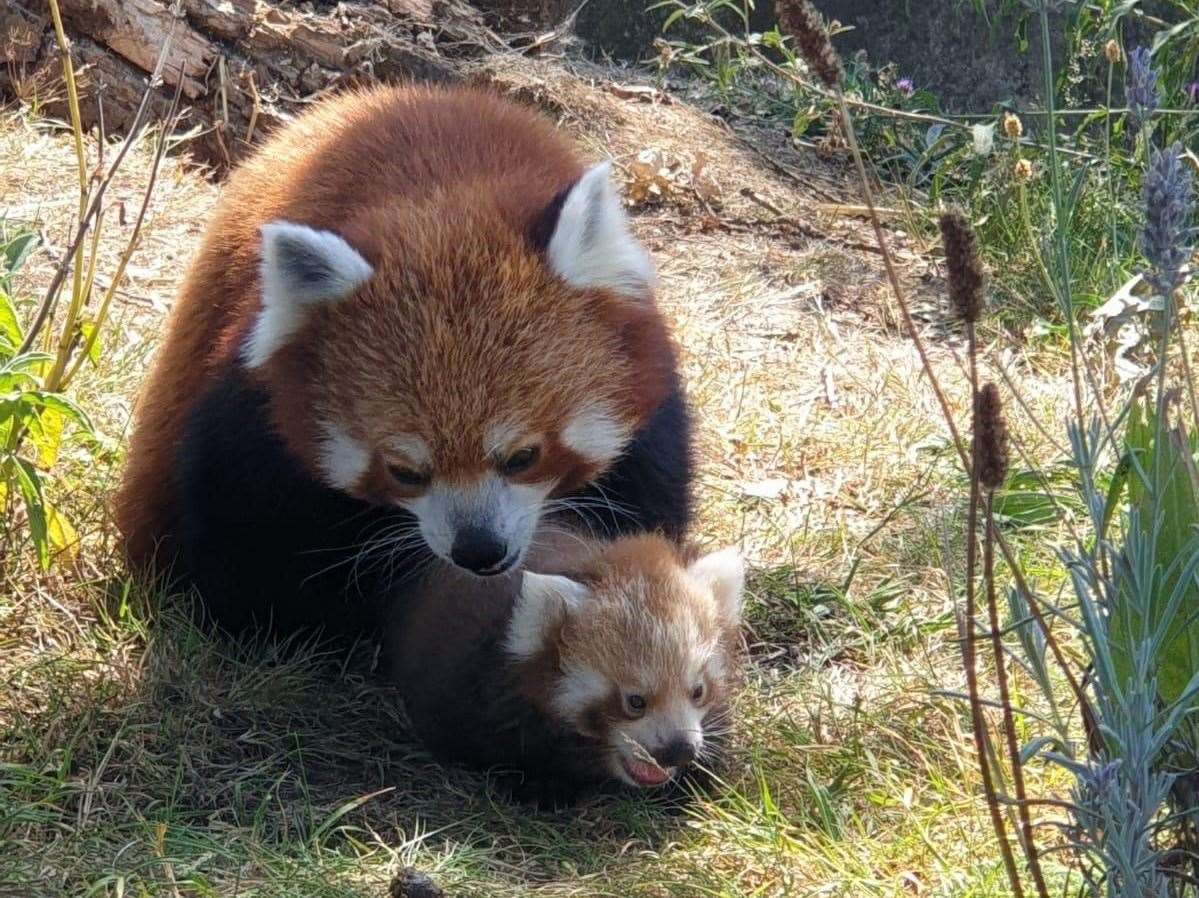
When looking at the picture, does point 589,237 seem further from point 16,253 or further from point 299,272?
point 16,253

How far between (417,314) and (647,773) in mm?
1183

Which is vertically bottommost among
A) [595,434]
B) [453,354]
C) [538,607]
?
[538,607]

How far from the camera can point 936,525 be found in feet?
14.6

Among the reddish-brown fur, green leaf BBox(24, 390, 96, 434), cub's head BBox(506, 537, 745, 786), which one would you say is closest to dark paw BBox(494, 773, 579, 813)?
cub's head BBox(506, 537, 745, 786)

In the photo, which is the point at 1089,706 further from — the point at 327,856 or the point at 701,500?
the point at 701,500

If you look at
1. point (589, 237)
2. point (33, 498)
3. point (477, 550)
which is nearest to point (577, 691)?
point (477, 550)

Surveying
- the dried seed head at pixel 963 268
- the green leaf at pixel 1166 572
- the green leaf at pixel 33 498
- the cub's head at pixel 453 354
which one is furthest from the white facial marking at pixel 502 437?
the dried seed head at pixel 963 268

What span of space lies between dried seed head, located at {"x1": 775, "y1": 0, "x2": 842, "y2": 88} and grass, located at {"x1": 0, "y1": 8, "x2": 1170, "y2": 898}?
1.97 feet

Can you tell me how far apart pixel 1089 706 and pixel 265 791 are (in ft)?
→ 6.38

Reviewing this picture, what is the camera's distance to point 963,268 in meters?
1.91

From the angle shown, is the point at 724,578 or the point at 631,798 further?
the point at 724,578

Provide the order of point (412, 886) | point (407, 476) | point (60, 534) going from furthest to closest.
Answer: point (60, 534), point (407, 476), point (412, 886)

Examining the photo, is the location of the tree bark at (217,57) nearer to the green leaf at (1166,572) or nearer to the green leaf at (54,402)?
the green leaf at (54,402)

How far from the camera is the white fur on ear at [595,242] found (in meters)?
3.44
